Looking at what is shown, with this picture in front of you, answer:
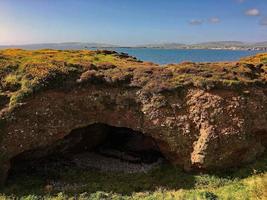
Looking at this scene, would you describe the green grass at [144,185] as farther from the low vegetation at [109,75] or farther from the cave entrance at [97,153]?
the low vegetation at [109,75]

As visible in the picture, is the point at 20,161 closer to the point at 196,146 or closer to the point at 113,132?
the point at 113,132

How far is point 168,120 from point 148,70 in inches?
213

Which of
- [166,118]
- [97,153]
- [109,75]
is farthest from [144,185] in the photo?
[109,75]

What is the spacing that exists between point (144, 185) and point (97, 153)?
805cm

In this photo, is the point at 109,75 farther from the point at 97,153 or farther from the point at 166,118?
the point at 97,153

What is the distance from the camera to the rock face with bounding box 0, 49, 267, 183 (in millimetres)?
32812

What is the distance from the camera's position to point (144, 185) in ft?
103

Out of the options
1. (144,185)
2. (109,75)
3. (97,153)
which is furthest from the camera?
(97,153)

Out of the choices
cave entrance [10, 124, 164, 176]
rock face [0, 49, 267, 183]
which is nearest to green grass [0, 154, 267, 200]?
rock face [0, 49, 267, 183]

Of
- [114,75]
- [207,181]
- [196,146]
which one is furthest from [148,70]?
[207,181]

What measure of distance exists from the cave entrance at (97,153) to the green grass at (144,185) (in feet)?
4.06

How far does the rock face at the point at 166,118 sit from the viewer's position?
108 ft

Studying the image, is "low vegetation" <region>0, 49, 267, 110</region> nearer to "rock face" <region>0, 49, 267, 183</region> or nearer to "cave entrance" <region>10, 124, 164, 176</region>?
"rock face" <region>0, 49, 267, 183</region>

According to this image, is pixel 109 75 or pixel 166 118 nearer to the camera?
pixel 166 118
